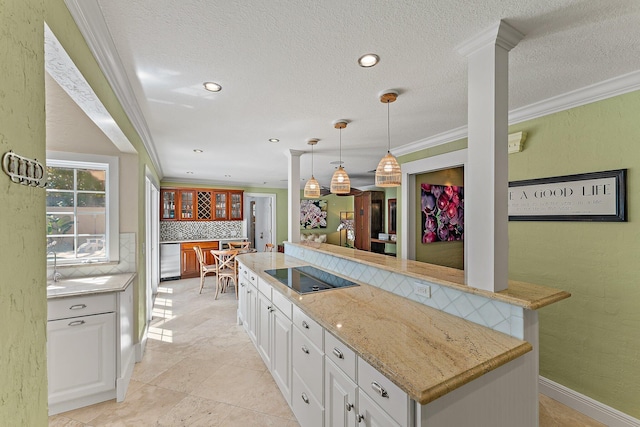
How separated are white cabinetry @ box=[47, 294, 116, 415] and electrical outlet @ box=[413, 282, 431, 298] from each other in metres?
2.28

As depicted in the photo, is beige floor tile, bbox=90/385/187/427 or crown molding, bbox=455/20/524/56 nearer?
crown molding, bbox=455/20/524/56

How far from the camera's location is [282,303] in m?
2.13

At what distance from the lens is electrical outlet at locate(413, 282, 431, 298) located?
172 cm

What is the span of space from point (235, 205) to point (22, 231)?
6.46 meters

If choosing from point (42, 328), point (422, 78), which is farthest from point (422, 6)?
point (42, 328)

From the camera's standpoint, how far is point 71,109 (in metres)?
1.89

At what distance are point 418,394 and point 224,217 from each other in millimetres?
6613

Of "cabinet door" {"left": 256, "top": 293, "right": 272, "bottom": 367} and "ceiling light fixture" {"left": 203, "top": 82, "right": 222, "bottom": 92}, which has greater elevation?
"ceiling light fixture" {"left": 203, "top": 82, "right": 222, "bottom": 92}

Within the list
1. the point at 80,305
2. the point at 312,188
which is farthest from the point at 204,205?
the point at 80,305

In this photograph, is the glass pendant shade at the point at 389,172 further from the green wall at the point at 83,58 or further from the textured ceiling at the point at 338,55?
the green wall at the point at 83,58

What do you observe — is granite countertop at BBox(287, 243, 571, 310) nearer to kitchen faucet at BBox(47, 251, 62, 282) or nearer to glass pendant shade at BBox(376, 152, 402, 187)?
glass pendant shade at BBox(376, 152, 402, 187)

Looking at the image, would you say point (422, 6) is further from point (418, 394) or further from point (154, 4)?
point (418, 394)

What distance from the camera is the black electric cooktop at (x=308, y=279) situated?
86.1 inches

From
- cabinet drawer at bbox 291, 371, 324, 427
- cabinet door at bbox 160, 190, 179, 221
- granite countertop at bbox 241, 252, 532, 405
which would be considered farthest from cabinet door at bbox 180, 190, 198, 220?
cabinet drawer at bbox 291, 371, 324, 427
